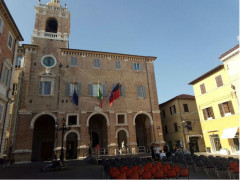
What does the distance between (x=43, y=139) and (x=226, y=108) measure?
2505 centimetres

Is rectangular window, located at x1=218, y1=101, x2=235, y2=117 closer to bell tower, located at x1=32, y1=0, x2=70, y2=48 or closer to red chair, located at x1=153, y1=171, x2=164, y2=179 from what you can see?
red chair, located at x1=153, y1=171, x2=164, y2=179

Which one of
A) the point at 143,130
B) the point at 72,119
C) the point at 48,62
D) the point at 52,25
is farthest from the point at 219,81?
the point at 52,25

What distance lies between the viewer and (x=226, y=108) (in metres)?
21.4

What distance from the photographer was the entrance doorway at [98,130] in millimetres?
25828

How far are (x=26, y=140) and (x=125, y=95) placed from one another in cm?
1478

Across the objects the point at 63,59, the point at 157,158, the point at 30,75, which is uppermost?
the point at 63,59

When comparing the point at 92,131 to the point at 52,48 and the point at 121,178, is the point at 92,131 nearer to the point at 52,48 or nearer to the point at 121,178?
Answer: the point at 52,48

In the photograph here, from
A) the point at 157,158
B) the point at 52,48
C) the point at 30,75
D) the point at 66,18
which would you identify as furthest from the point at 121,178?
the point at 66,18

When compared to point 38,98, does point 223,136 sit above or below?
below

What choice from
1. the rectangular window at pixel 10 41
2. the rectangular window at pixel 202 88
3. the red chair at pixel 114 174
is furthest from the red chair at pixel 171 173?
the rectangular window at pixel 202 88

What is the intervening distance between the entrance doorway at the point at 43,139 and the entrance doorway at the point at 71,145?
2.26 metres

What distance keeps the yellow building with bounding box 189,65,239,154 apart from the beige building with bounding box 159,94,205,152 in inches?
200

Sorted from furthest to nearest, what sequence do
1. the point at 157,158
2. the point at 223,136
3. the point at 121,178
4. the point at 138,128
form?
the point at 138,128 → the point at 223,136 → the point at 157,158 → the point at 121,178

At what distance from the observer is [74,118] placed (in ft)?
80.8
